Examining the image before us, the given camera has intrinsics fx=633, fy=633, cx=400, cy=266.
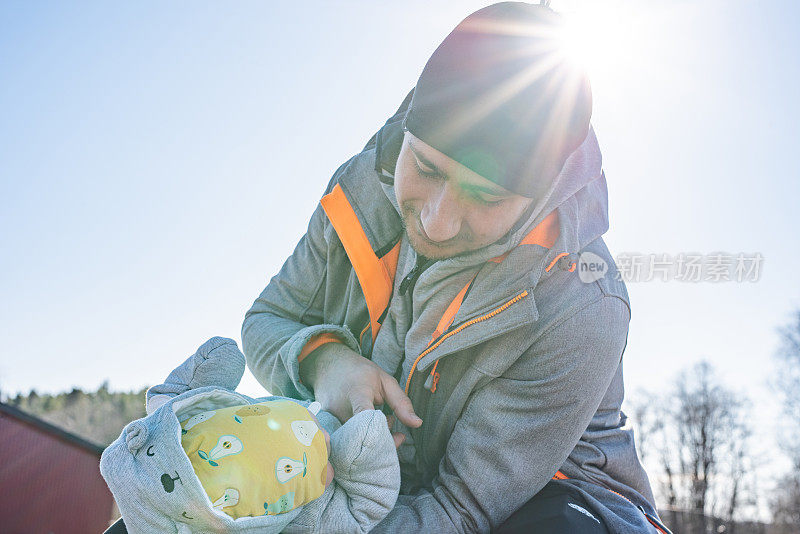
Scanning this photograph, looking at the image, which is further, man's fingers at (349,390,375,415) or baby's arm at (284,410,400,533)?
man's fingers at (349,390,375,415)

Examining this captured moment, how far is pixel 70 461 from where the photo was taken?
20.9m

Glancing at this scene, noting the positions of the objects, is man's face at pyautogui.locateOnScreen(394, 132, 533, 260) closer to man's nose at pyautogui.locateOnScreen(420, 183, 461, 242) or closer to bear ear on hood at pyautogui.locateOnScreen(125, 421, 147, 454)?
man's nose at pyautogui.locateOnScreen(420, 183, 461, 242)

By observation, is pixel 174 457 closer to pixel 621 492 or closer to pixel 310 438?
pixel 310 438

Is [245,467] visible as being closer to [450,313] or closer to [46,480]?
[450,313]

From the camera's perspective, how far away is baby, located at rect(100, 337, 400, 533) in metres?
1.34

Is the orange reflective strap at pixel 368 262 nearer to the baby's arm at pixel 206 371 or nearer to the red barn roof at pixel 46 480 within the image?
the baby's arm at pixel 206 371

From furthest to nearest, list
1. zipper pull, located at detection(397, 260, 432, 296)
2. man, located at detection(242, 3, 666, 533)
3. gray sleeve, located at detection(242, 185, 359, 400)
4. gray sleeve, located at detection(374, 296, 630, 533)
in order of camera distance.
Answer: gray sleeve, located at detection(242, 185, 359, 400) < zipper pull, located at detection(397, 260, 432, 296) < gray sleeve, located at detection(374, 296, 630, 533) < man, located at detection(242, 3, 666, 533)

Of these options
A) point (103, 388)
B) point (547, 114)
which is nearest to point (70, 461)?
point (547, 114)

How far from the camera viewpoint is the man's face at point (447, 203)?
176 centimetres

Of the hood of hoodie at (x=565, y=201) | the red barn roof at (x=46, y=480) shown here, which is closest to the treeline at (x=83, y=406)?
the red barn roof at (x=46, y=480)

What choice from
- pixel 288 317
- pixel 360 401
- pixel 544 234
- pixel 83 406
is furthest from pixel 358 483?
pixel 83 406

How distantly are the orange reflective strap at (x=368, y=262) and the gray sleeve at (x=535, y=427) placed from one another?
0.55m

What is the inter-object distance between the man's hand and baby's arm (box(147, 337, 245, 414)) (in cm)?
27

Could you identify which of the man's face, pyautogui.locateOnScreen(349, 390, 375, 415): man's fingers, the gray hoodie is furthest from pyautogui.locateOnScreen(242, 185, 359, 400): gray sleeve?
the man's face
